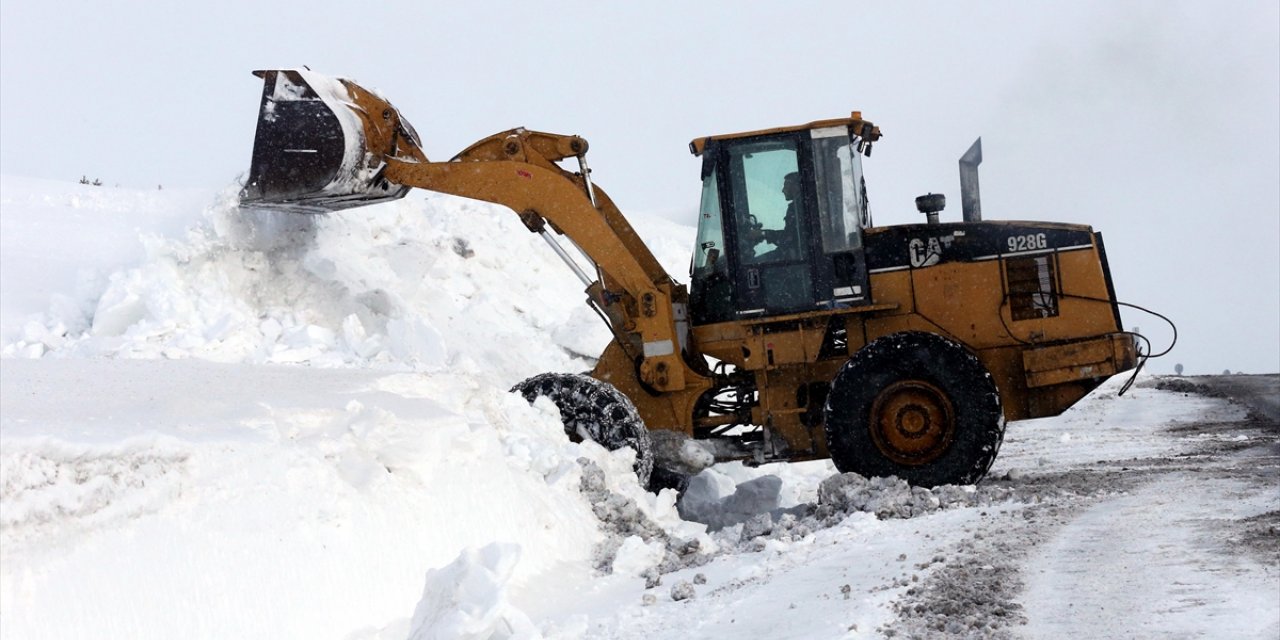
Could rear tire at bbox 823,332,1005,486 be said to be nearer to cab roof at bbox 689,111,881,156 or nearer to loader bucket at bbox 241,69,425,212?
cab roof at bbox 689,111,881,156

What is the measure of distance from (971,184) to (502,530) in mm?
4959

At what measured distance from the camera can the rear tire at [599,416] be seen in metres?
8.02

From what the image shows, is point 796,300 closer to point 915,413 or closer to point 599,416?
point 915,413

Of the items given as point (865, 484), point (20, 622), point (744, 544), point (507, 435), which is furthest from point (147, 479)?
point (865, 484)

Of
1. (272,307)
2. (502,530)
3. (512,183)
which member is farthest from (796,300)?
(272,307)

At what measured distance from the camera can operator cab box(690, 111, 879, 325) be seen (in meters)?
8.65

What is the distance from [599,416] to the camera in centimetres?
809

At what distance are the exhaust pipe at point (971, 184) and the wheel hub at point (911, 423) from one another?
4.93 ft

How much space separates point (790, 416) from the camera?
28.8ft

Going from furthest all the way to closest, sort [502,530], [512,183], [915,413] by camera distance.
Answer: [512,183], [915,413], [502,530]

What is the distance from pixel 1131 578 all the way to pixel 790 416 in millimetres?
4292

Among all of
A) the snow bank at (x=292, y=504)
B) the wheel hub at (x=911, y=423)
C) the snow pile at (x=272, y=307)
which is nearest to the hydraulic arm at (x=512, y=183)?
the snow bank at (x=292, y=504)

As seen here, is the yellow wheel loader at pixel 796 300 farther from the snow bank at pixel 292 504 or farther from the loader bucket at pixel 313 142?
the snow bank at pixel 292 504

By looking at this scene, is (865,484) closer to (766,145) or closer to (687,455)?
(687,455)
